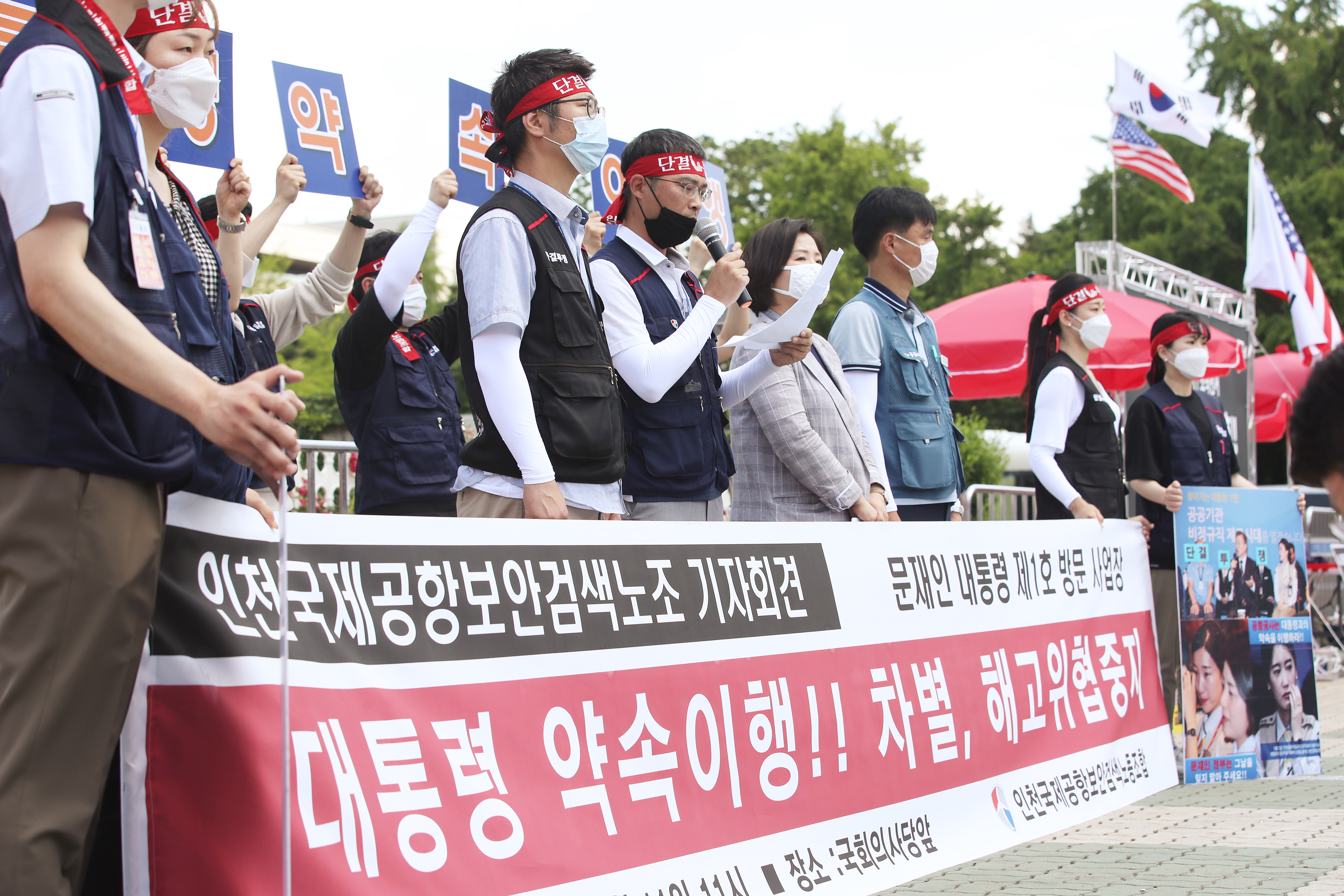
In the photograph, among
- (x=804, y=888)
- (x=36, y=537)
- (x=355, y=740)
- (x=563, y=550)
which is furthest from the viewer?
(x=804, y=888)

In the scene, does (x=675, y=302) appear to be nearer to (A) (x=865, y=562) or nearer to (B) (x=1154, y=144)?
(A) (x=865, y=562)

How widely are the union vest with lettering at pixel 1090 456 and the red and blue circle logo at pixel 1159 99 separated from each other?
11593mm

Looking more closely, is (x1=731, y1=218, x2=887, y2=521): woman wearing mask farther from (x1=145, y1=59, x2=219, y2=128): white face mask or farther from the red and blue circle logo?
the red and blue circle logo

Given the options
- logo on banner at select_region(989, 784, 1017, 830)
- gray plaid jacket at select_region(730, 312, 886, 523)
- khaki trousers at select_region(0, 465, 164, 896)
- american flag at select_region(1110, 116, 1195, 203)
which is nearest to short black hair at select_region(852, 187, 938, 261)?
gray plaid jacket at select_region(730, 312, 886, 523)

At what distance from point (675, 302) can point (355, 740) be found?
2048 mm

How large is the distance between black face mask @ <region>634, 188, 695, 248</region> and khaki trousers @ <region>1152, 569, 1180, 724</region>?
11.0 ft

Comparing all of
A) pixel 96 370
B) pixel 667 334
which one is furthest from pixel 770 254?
pixel 96 370

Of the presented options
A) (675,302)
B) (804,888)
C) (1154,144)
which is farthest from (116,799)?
(1154,144)

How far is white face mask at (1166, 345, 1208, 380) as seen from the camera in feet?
21.7

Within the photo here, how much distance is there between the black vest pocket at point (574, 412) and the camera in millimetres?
3469

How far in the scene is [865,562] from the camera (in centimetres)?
415

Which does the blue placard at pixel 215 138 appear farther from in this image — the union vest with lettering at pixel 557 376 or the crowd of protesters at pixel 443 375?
the union vest with lettering at pixel 557 376

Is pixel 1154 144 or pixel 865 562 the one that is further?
pixel 1154 144

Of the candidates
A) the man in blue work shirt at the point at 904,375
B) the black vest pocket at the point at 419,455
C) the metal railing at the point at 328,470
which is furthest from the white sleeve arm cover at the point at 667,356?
the metal railing at the point at 328,470
